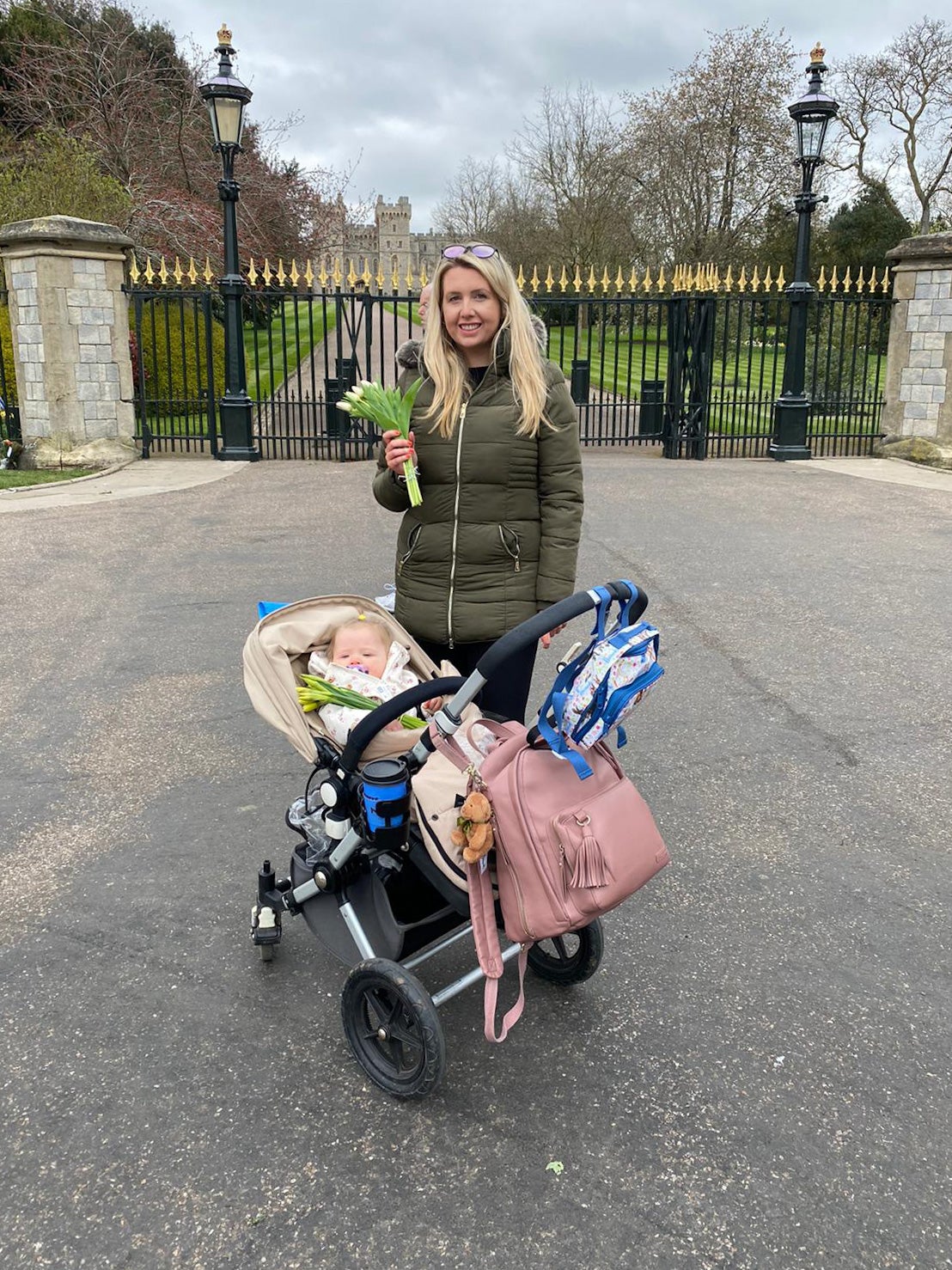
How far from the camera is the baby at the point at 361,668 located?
103 inches

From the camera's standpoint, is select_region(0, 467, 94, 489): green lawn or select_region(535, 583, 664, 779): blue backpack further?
select_region(0, 467, 94, 489): green lawn

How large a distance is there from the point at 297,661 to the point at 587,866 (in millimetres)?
1107

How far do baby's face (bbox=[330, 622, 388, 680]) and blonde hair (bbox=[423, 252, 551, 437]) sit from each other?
2.13 feet

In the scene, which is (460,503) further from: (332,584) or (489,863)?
(332,584)

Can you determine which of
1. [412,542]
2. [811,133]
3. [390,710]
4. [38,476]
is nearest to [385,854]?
[390,710]

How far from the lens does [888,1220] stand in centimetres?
206

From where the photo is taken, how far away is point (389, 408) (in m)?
2.92

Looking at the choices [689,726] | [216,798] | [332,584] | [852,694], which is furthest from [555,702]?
[332,584]

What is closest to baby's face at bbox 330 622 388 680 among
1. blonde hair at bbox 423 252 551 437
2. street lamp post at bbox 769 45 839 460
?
blonde hair at bbox 423 252 551 437

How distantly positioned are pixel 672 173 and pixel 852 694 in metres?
26.6

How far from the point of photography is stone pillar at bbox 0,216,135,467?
12203 mm

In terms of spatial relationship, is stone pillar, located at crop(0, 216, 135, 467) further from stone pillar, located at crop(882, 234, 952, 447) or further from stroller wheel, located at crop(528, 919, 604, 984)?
stroller wheel, located at crop(528, 919, 604, 984)

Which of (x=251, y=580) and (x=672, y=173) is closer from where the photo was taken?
(x=251, y=580)

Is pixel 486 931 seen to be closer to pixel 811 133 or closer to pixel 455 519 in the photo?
pixel 455 519
